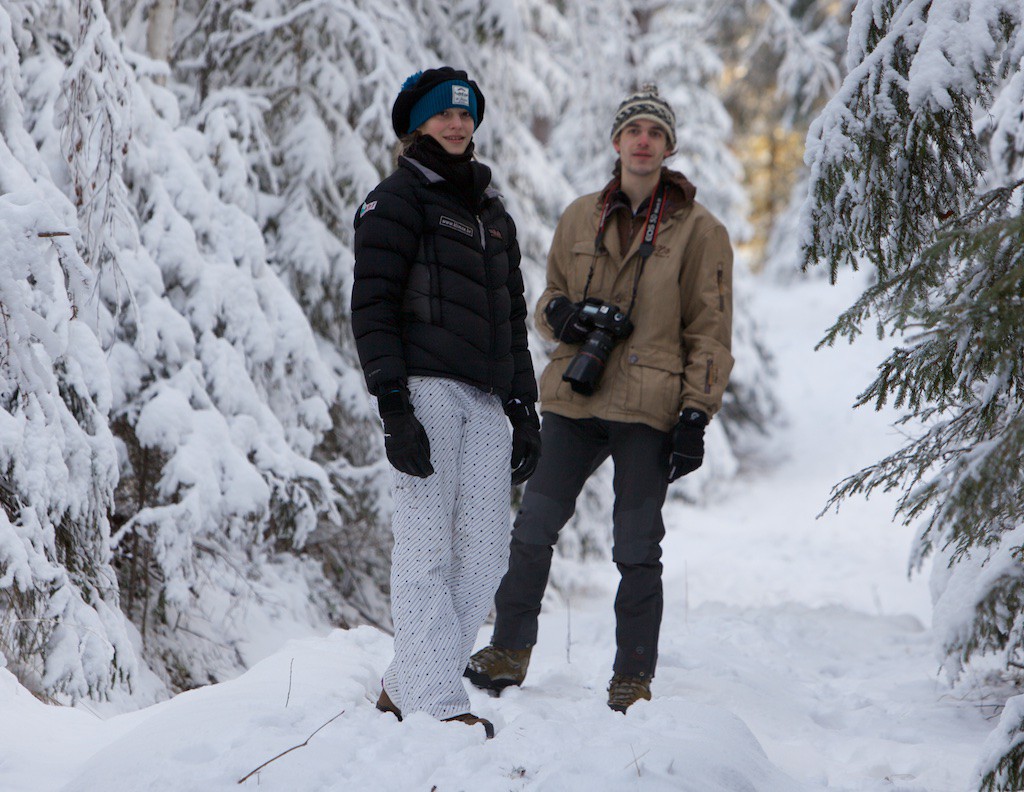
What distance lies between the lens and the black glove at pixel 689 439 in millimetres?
3787

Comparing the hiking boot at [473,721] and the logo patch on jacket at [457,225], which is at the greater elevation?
the logo patch on jacket at [457,225]

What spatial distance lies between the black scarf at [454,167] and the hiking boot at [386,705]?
175cm

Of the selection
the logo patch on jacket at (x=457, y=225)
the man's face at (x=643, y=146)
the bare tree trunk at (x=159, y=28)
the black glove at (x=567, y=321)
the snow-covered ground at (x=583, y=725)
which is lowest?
the snow-covered ground at (x=583, y=725)

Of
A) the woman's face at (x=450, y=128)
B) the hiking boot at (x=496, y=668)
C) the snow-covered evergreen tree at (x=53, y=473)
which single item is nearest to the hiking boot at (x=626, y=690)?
the hiking boot at (x=496, y=668)

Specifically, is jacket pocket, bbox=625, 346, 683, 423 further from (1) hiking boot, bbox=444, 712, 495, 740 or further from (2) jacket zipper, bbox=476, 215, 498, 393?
(1) hiking boot, bbox=444, 712, 495, 740

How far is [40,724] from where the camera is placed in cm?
320

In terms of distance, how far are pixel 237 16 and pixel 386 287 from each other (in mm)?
3995

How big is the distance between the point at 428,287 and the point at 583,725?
1556mm

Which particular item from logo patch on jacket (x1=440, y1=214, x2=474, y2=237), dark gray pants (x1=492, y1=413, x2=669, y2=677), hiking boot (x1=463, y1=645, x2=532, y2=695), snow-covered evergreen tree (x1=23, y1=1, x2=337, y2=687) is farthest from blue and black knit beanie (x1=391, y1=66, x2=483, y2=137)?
hiking boot (x1=463, y1=645, x2=532, y2=695)

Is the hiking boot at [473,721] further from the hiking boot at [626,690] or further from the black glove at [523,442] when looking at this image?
the black glove at [523,442]

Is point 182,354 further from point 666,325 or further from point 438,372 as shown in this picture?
point 666,325

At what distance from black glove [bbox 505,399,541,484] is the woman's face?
96 cm

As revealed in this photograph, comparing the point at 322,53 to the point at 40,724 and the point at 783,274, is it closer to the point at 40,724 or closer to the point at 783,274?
the point at 40,724

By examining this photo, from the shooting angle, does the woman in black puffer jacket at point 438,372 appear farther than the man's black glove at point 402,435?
Yes
